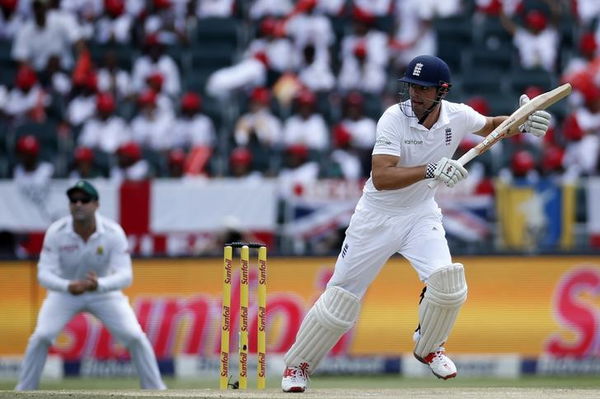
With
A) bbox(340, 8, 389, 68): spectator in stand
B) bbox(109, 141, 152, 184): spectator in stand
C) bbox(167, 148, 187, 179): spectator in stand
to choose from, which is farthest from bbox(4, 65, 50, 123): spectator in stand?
bbox(340, 8, 389, 68): spectator in stand

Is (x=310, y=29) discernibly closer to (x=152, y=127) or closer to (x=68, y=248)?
(x=152, y=127)

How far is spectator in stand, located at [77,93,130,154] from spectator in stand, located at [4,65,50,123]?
66cm

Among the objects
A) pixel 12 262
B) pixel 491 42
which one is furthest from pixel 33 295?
pixel 491 42

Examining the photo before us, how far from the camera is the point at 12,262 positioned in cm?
1223

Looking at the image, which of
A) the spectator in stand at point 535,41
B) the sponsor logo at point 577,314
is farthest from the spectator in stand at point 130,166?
the spectator in stand at point 535,41

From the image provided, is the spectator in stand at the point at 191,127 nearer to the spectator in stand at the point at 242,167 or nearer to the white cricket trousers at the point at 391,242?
the spectator in stand at the point at 242,167

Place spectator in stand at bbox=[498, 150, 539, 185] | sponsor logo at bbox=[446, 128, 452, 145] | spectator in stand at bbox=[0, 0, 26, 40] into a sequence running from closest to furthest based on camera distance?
sponsor logo at bbox=[446, 128, 452, 145] < spectator in stand at bbox=[498, 150, 539, 185] < spectator in stand at bbox=[0, 0, 26, 40]

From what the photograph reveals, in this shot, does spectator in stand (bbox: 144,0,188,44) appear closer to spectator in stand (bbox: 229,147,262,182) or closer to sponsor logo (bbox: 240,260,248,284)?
spectator in stand (bbox: 229,147,262,182)

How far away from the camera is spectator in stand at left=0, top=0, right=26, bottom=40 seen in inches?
640

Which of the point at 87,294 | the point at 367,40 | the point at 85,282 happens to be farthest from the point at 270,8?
the point at 85,282

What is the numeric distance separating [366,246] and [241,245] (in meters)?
0.79

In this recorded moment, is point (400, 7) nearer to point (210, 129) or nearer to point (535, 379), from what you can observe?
point (210, 129)

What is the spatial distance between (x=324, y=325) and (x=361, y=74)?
7715 mm

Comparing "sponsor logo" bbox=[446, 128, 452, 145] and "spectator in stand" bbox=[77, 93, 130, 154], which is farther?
"spectator in stand" bbox=[77, 93, 130, 154]
